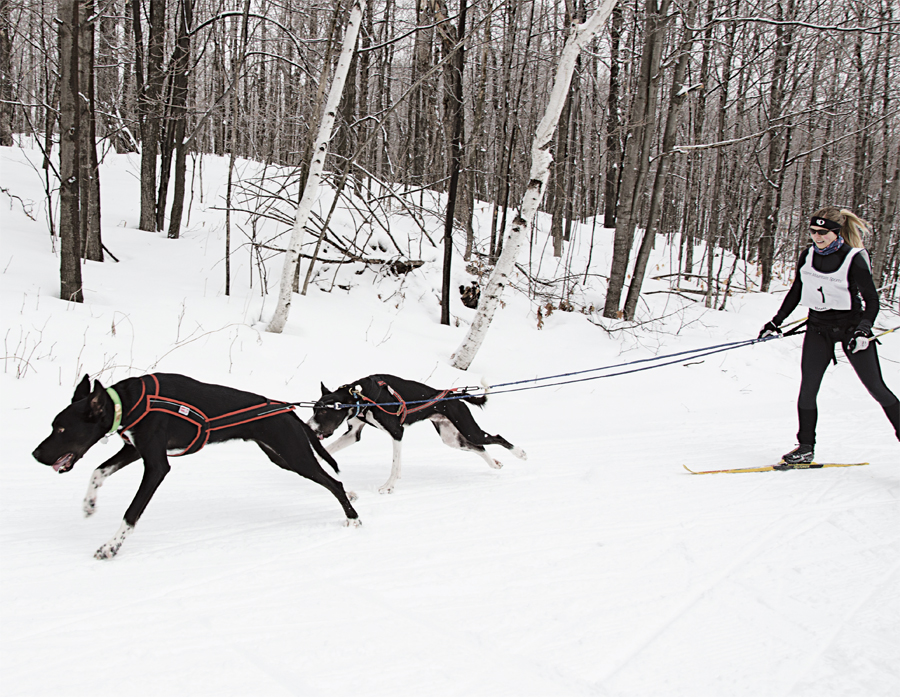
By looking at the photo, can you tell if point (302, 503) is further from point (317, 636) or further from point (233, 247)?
point (233, 247)

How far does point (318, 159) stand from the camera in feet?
26.3

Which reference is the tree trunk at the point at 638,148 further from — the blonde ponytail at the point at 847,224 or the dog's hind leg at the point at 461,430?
the dog's hind leg at the point at 461,430

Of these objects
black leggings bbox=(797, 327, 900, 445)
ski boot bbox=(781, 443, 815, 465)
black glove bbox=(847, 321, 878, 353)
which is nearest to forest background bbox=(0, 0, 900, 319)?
black leggings bbox=(797, 327, 900, 445)

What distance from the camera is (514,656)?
2576mm

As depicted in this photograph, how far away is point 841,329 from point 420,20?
10870mm

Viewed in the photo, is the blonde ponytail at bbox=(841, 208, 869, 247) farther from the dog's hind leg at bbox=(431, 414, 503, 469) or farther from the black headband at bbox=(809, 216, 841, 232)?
the dog's hind leg at bbox=(431, 414, 503, 469)

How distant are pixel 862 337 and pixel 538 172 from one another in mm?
4612

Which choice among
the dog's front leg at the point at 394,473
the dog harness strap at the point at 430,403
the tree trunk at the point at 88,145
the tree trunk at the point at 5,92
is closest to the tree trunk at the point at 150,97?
the tree trunk at the point at 88,145

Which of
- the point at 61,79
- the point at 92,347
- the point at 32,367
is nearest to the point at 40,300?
the point at 92,347

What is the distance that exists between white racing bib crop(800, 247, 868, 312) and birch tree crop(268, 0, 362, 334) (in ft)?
19.1

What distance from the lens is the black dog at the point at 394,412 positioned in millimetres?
4492

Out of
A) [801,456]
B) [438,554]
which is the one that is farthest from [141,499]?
[801,456]

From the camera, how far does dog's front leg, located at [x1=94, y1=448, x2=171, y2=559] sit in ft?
10.5

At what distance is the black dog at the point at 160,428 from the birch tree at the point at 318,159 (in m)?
4.89
